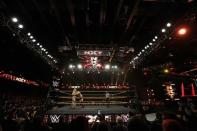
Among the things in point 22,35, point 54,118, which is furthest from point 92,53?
point 54,118

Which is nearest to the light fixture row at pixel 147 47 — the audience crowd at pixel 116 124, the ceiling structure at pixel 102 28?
the ceiling structure at pixel 102 28

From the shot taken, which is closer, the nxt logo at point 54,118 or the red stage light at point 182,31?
the nxt logo at point 54,118

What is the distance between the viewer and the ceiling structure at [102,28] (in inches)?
388

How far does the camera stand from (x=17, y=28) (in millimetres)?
11844

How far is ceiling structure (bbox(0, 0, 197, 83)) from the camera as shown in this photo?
9.86 m

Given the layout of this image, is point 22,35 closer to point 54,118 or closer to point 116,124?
point 54,118

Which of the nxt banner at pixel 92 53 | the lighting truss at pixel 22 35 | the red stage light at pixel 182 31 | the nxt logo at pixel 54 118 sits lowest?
the nxt logo at pixel 54 118

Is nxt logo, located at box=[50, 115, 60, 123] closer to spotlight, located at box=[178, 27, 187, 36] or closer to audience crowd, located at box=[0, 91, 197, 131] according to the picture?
audience crowd, located at box=[0, 91, 197, 131]

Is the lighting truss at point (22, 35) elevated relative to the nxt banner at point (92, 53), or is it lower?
elevated

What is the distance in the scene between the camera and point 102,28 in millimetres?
14008

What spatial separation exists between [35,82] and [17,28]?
8.86 meters

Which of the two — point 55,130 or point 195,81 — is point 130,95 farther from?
point 55,130

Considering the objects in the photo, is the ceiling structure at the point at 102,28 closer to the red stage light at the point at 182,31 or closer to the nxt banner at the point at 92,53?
the nxt banner at the point at 92,53

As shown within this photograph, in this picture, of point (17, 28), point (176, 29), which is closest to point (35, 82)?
point (17, 28)
